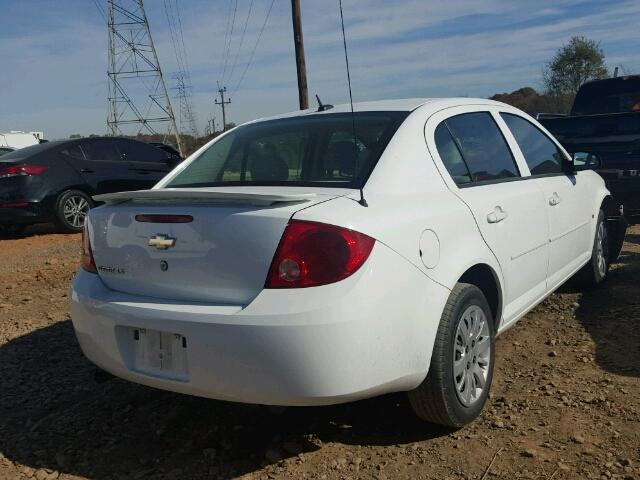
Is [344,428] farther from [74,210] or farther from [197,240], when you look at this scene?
[74,210]

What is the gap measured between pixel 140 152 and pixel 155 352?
29.1 feet

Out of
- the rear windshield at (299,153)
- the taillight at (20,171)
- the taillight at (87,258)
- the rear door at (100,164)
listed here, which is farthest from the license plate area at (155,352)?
the rear door at (100,164)

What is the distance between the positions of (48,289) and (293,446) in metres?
4.11

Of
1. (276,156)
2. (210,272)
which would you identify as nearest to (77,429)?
(210,272)

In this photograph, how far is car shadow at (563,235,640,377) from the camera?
12.5 feet

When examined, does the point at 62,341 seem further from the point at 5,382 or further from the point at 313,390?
the point at 313,390

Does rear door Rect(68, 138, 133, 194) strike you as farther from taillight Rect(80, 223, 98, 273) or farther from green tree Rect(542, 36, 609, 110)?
green tree Rect(542, 36, 609, 110)

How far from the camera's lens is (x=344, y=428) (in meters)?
3.16

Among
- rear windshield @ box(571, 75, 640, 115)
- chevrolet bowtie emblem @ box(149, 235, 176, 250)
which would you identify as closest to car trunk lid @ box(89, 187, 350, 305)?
chevrolet bowtie emblem @ box(149, 235, 176, 250)

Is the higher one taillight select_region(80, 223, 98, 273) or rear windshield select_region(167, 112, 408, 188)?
rear windshield select_region(167, 112, 408, 188)

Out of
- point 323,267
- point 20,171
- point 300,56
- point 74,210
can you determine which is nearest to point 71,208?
point 74,210

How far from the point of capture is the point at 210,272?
262 cm

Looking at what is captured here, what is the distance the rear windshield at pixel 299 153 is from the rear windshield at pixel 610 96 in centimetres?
834

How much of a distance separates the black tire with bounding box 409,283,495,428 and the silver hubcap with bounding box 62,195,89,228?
315 inches
